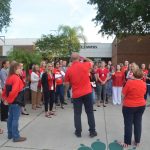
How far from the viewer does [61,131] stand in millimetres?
8445

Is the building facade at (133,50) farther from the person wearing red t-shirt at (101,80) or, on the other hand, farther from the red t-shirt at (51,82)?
the red t-shirt at (51,82)

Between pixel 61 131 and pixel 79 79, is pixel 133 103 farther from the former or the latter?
pixel 61 131

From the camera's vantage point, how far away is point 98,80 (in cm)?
1350

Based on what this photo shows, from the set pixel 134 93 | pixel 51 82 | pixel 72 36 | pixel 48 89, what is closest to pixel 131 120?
pixel 134 93

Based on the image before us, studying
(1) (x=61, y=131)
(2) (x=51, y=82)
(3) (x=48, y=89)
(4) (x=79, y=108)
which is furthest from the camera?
(2) (x=51, y=82)

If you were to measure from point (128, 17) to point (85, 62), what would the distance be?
20.2 m

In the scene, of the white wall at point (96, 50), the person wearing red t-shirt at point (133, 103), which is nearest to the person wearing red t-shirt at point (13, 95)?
the person wearing red t-shirt at point (133, 103)

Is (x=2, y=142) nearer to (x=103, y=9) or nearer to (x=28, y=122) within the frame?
(x=28, y=122)

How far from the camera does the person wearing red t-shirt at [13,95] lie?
709cm

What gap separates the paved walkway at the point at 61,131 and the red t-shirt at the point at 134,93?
3.05 ft

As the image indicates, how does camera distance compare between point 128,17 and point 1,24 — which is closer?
point 128,17

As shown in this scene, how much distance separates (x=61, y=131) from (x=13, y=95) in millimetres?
1893

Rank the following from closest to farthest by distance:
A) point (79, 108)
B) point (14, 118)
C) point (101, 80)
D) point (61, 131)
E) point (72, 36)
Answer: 1. point (14, 118)
2. point (79, 108)
3. point (61, 131)
4. point (101, 80)
5. point (72, 36)

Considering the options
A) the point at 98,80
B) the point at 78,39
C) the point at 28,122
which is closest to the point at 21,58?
the point at 98,80
